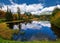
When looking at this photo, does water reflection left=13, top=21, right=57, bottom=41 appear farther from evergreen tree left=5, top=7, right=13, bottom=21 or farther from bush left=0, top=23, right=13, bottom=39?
evergreen tree left=5, top=7, right=13, bottom=21

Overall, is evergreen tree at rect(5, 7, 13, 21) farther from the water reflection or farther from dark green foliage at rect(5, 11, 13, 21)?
the water reflection

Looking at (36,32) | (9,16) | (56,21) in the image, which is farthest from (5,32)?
(56,21)

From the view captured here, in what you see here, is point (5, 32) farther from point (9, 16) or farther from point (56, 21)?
point (56, 21)

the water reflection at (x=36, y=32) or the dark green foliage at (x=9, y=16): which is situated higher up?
the dark green foliage at (x=9, y=16)

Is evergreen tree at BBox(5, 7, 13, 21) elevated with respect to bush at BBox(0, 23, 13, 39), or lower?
elevated

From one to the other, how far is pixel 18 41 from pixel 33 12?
0.52 m

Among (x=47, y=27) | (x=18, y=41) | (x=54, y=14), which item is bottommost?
(x=18, y=41)

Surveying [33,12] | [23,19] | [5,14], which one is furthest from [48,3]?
[5,14]

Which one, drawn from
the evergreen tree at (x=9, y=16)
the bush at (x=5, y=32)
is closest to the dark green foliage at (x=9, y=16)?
the evergreen tree at (x=9, y=16)

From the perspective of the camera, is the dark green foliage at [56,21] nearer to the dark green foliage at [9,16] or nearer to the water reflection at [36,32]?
the water reflection at [36,32]

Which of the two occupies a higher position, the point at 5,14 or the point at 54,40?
the point at 5,14

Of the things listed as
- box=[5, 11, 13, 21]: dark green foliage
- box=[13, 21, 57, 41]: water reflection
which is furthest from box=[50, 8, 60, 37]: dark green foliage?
box=[5, 11, 13, 21]: dark green foliage

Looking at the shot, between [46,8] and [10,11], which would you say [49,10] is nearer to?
[46,8]

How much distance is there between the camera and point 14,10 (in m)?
3.16
